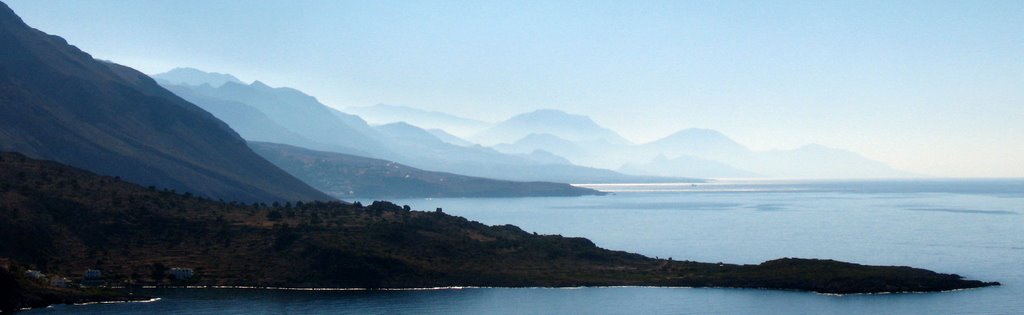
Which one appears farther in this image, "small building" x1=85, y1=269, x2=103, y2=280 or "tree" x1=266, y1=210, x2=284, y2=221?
"tree" x1=266, y1=210, x2=284, y2=221

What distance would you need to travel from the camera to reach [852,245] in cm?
19175

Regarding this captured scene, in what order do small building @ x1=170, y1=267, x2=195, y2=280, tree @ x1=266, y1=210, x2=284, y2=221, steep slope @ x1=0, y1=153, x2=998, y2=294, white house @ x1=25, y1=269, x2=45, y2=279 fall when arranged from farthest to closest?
tree @ x1=266, y1=210, x2=284, y2=221 → steep slope @ x1=0, y1=153, x2=998, y2=294 → small building @ x1=170, y1=267, x2=195, y2=280 → white house @ x1=25, y1=269, x2=45, y2=279

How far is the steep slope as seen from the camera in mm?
129250

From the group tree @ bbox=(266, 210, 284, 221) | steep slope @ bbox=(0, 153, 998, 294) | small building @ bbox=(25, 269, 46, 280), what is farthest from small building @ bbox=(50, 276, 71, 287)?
tree @ bbox=(266, 210, 284, 221)

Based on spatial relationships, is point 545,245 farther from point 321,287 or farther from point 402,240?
point 321,287

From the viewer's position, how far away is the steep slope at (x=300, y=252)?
129250 millimetres

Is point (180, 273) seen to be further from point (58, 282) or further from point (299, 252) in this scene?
point (58, 282)

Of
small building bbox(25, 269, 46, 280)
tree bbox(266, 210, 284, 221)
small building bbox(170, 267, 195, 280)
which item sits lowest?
small building bbox(170, 267, 195, 280)

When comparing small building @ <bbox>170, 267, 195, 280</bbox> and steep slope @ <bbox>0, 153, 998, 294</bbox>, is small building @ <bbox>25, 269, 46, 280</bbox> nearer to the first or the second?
steep slope @ <bbox>0, 153, 998, 294</bbox>

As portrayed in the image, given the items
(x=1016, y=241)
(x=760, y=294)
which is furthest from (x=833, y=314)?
(x=1016, y=241)

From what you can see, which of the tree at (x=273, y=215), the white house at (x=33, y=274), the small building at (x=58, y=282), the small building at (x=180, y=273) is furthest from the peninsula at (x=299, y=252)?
A: the small building at (x=58, y=282)

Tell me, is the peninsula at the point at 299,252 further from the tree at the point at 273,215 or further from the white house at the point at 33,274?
the white house at the point at 33,274

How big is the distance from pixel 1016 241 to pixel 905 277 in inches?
3235

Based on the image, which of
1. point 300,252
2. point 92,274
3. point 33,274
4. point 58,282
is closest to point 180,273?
point 92,274
